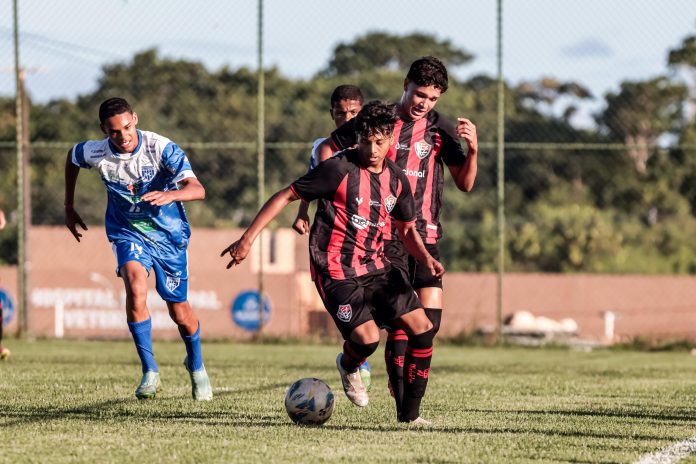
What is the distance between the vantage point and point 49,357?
39.2ft

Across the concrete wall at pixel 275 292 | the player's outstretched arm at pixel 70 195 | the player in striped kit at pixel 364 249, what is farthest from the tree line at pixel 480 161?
the player in striped kit at pixel 364 249

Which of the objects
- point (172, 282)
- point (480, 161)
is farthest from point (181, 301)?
point (480, 161)

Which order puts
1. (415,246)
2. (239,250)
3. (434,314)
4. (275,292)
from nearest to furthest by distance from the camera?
(239,250), (415,246), (434,314), (275,292)

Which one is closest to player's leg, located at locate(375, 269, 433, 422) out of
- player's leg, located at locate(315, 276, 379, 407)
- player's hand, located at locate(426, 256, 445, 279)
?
player's leg, located at locate(315, 276, 379, 407)

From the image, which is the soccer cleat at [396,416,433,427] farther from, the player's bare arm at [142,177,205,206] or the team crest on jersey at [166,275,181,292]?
the team crest on jersey at [166,275,181,292]

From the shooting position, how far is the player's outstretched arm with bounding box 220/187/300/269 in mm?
5895

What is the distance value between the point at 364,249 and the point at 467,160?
1.24 m

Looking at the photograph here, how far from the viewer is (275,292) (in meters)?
28.8

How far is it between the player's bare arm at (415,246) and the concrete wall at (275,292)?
18016mm

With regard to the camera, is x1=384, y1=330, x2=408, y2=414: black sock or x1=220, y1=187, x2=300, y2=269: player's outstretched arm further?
x1=384, y1=330, x2=408, y2=414: black sock

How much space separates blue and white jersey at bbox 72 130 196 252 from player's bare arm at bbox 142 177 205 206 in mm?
176

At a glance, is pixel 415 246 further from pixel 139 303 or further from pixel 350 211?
pixel 139 303

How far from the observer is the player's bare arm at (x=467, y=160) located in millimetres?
6961

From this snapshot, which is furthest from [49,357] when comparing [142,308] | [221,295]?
[221,295]
